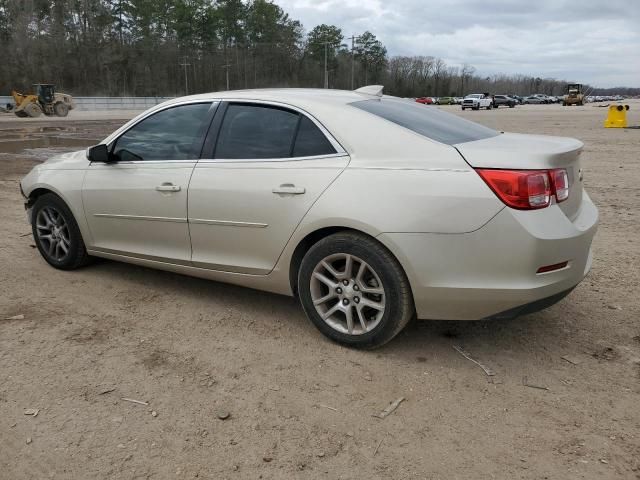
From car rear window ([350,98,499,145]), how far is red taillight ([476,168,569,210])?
1.50ft

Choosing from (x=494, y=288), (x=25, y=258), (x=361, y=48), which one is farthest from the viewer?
(x=361, y=48)

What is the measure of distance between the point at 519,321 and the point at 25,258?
453 centimetres

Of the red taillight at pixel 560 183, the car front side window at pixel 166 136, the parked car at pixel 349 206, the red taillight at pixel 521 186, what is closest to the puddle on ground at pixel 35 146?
the car front side window at pixel 166 136

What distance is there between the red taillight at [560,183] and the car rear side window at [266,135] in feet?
4.24

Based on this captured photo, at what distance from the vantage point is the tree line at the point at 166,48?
87.7m

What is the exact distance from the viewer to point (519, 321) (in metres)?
3.85

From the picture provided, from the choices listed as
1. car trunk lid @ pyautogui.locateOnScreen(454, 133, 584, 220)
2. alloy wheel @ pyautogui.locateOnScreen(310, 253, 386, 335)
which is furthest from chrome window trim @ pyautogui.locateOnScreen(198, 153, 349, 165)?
car trunk lid @ pyautogui.locateOnScreen(454, 133, 584, 220)

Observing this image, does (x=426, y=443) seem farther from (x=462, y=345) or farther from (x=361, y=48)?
(x=361, y=48)

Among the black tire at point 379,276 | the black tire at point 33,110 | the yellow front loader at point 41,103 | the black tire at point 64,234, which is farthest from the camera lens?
the yellow front loader at point 41,103

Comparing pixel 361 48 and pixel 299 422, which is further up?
pixel 361 48

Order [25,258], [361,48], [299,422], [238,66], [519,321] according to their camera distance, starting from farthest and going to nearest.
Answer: [361,48], [238,66], [25,258], [519,321], [299,422]

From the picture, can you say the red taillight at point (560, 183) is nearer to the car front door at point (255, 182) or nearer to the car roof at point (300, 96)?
the car front door at point (255, 182)

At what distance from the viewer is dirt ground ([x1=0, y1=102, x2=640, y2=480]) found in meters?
2.44

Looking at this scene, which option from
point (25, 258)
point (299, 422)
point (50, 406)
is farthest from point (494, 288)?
point (25, 258)
